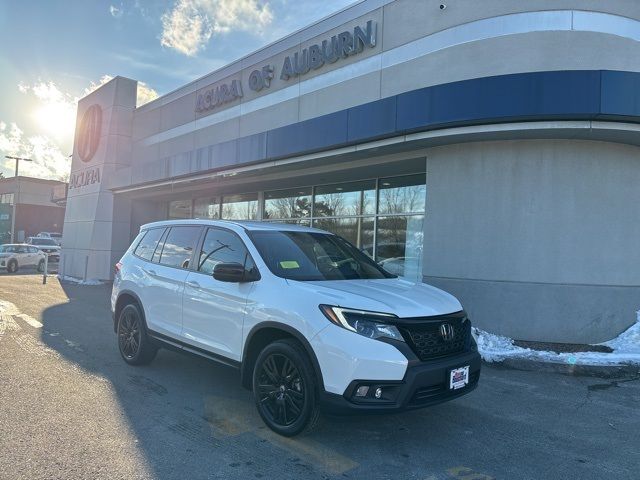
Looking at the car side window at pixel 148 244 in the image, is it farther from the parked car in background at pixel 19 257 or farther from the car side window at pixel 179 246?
the parked car in background at pixel 19 257

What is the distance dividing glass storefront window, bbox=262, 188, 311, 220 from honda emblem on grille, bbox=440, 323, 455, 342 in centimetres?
1041

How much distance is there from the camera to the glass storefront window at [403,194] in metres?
11.2

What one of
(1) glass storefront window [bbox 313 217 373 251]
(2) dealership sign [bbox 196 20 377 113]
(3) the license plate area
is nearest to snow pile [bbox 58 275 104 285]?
(2) dealership sign [bbox 196 20 377 113]

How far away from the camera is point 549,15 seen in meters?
8.47

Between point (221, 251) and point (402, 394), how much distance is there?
247 centimetres

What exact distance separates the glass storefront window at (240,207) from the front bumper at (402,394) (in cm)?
1267

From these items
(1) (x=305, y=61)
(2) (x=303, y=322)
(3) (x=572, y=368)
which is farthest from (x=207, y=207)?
(2) (x=303, y=322)

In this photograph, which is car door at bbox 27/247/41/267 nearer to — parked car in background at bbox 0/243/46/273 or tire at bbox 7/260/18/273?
parked car in background at bbox 0/243/46/273

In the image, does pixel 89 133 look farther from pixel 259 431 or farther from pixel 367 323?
pixel 367 323

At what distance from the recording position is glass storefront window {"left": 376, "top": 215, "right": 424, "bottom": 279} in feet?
36.1

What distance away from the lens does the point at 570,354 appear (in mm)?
7301

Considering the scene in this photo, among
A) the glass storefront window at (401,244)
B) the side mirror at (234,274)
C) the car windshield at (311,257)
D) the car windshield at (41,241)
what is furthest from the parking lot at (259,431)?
the car windshield at (41,241)

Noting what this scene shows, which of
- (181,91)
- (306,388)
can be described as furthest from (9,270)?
(306,388)

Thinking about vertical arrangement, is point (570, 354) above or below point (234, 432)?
above
